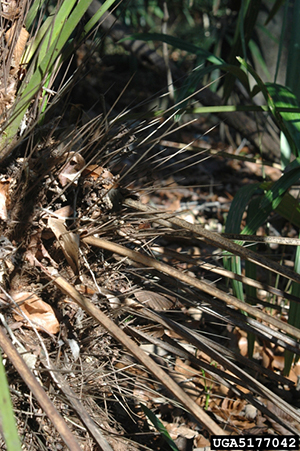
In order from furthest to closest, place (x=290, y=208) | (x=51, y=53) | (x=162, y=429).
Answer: (x=290, y=208), (x=162, y=429), (x=51, y=53)

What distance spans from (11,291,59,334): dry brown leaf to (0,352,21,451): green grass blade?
0.33m

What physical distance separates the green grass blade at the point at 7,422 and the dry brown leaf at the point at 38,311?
1.09 feet

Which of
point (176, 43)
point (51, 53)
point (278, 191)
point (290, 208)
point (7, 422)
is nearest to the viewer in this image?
point (7, 422)

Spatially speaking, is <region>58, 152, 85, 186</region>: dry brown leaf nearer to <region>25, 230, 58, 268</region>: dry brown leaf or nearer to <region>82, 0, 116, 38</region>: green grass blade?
<region>25, 230, 58, 268</region>: dry brown leaf

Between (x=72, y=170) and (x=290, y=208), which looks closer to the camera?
(x=72, y=170)

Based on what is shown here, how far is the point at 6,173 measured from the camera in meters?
0.77

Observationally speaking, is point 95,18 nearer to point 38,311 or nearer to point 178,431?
point 38,311

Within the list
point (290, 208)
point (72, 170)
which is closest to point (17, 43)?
point (72, 170)

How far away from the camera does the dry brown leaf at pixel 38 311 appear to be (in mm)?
739

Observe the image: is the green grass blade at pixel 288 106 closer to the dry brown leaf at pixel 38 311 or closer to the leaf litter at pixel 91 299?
the leaf litter at pixel 91 299

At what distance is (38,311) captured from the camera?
2.45 feet

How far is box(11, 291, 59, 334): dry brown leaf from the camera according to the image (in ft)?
2.42

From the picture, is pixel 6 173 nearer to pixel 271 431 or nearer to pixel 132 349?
pixel 132 349

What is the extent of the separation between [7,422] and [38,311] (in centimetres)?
37
